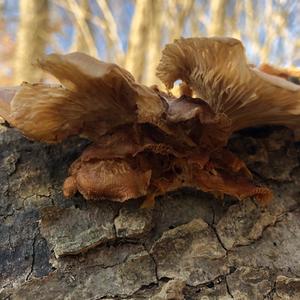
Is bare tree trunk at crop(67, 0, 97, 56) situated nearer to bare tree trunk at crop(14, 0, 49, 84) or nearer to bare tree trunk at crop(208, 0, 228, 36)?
bare tree trunk at crop(14, 0, 49, 84)

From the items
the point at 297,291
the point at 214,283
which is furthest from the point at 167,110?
the point at 297,291

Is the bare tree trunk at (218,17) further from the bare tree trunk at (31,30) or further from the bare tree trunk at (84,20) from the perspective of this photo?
the bare tree trunk at (31,30)

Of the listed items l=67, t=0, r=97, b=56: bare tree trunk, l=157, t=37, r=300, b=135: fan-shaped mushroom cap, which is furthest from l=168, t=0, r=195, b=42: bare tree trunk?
l=157, t=37, r=300, b=135: fan-shaped mushroom cap

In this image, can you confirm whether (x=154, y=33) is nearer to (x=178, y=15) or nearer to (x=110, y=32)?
(x=178, y=15)

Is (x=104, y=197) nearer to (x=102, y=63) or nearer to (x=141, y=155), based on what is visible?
(x=141, y=155)

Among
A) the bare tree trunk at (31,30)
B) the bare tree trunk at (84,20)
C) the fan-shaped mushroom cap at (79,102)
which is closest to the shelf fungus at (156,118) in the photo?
the fan-shaped mushroom cap at (79,102)

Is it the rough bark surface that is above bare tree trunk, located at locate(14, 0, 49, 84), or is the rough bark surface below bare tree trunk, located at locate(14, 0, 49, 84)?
above
